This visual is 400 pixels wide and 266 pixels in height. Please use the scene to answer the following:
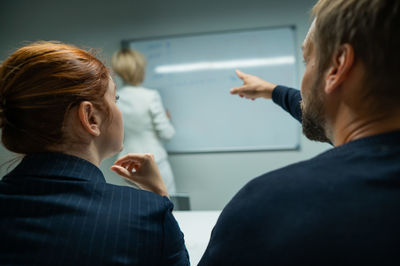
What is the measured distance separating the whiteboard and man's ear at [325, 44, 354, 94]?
6.78 ft

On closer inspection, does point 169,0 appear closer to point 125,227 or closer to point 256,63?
point 256,63

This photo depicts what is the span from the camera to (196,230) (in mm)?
1024

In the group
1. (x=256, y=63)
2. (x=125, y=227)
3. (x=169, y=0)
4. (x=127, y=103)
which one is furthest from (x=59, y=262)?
(x=169, y=0)

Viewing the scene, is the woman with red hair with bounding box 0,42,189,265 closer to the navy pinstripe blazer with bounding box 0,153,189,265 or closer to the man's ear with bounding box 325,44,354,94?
the navy pinstripe blazer with bounding box 0,153,189,265

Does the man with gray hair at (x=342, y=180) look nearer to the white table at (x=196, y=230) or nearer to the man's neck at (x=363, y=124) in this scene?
the man's neck at (x=363, y=124)

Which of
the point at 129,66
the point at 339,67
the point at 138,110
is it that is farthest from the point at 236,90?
the point at 129,66

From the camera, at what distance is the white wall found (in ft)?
8.20

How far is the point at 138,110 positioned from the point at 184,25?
968mm

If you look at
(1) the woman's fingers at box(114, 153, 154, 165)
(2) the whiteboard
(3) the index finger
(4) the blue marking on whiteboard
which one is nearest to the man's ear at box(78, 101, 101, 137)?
(1) the woman's fingers at box(114, 153, 154, 165)

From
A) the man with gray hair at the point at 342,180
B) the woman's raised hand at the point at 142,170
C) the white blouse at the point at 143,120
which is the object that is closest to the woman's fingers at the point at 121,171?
the woman's raised hand at the point at 142,170

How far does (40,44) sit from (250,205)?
60cm

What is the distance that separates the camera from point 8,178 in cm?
60

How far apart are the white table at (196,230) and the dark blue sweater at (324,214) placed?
0.41 m

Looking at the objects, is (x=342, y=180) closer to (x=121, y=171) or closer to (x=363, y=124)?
(x=363, y=124)
